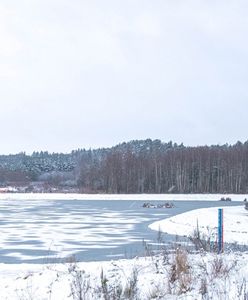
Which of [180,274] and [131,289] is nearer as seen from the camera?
[131,289]

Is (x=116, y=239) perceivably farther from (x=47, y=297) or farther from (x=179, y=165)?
(x=179, y=165)

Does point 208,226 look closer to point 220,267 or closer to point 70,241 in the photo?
point 70,241

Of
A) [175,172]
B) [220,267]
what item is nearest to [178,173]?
[175,172]

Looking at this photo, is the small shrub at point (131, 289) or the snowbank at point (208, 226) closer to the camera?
the small shrub at point (131, 289)

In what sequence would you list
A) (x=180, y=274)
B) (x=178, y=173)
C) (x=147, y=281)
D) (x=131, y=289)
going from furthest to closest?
(x=178, y=173), (x=147, y=281), (x=180, y=274), (x=131, y=289)

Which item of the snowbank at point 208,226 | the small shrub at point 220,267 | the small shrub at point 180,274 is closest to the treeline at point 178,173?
the snowbank at point 208,226

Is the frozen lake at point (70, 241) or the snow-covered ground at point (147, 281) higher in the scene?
the snow-covered ground at point (147, 281)

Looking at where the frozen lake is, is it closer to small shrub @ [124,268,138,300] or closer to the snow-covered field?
the snow-covered field

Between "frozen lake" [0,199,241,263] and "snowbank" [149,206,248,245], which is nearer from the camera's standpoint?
"frozen lake" [0,199,241,263]

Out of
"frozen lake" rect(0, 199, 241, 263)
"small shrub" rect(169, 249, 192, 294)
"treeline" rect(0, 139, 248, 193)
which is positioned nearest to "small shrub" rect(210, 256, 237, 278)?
"small shrub" rect(169, 249, 192, 294)

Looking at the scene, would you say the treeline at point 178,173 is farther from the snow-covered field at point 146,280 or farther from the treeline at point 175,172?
the snow-covered field at point 146,280

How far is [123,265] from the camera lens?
8117 millimetres

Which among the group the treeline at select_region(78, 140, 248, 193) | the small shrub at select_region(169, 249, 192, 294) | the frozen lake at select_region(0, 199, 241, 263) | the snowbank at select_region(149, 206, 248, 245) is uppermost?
the treeline at select_region(78, 140, 248, 193)

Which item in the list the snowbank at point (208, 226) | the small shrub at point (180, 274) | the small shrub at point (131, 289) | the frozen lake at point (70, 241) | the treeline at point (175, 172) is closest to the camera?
the small shrub at point (131, 289)
